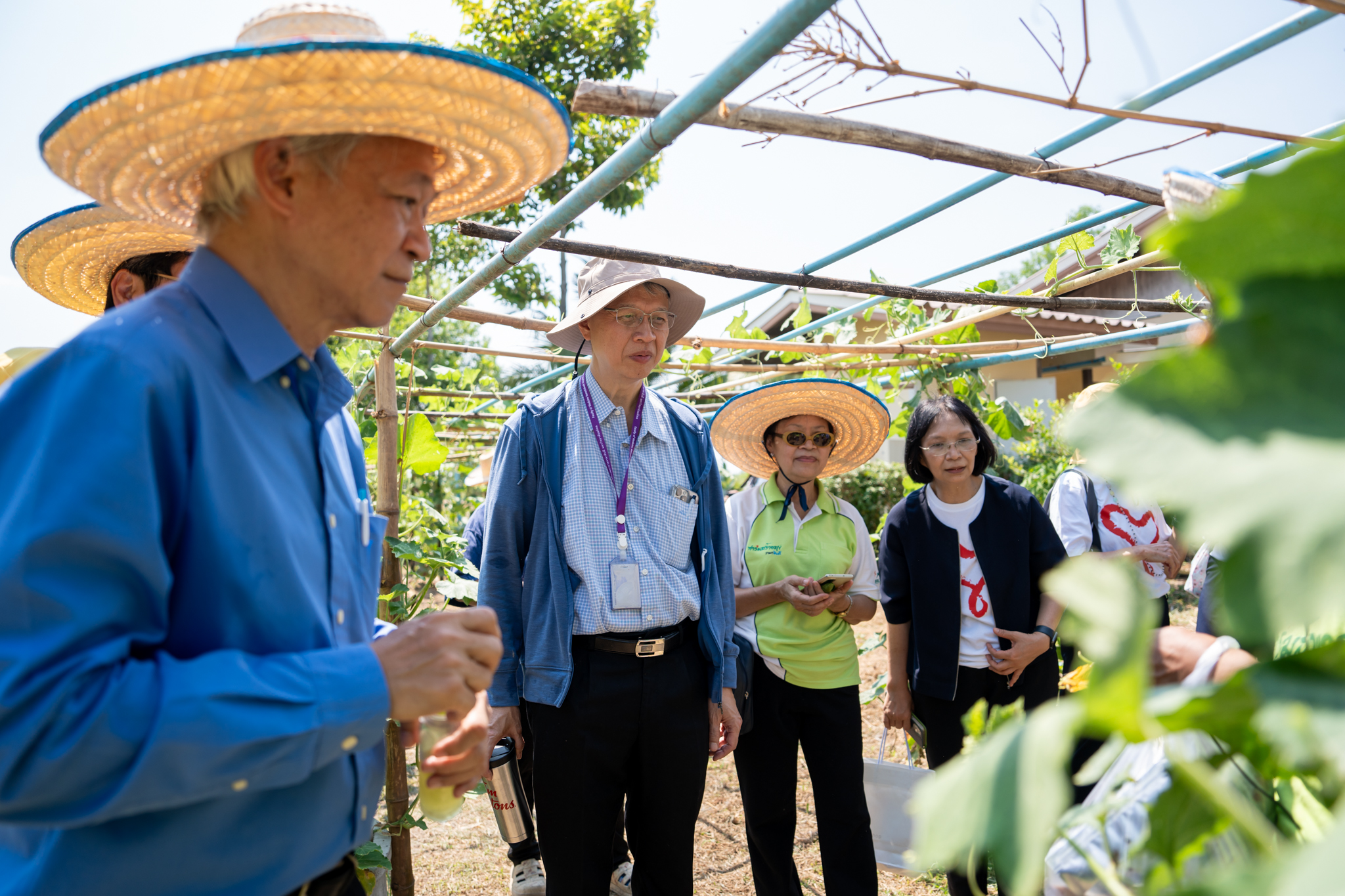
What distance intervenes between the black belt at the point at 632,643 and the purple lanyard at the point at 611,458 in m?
0.25

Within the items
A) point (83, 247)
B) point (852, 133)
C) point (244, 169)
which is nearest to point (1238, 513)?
point (852, 133)

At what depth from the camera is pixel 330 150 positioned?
122 cm

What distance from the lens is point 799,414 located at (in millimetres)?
3691

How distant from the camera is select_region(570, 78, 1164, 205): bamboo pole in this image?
1.18 m

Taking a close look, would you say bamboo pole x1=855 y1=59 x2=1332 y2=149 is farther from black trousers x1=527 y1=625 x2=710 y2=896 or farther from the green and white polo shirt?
the green and white polo shirt

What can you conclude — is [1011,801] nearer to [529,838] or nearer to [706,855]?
[529,838]

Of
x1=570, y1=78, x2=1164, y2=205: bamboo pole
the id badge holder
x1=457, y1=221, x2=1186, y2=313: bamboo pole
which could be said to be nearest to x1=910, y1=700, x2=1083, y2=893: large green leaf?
x1=570, y1=78, x2=1164, y2=205: bamboo pole

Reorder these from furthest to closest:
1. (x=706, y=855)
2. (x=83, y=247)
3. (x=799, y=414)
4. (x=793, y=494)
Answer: (x=706, y=855) < (x=799, y=414) < (x=793, y=494) < (x=83, y=247)

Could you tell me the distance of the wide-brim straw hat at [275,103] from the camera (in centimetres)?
115

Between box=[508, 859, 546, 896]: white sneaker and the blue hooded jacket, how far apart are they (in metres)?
1.16

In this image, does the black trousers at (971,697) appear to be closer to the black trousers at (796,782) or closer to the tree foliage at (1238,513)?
the black trousers at (796,782)

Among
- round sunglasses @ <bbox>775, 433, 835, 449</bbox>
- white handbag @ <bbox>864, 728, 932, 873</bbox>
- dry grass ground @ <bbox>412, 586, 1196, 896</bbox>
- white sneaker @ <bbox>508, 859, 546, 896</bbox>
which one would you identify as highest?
round sunglasses @ <bbox>775, 433, 835, 449</bbox>

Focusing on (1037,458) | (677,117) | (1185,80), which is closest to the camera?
(677,117)

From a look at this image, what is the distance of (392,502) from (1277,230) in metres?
2.82
